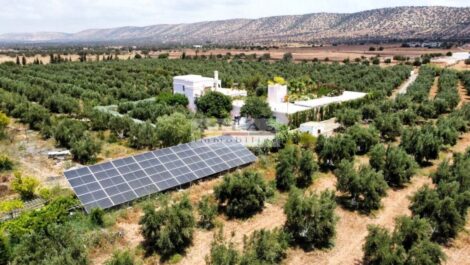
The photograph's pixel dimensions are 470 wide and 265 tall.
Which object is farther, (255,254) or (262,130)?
(262,130)

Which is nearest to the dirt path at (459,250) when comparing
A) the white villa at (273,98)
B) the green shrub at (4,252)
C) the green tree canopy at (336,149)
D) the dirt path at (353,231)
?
the dirt path at (353,231)

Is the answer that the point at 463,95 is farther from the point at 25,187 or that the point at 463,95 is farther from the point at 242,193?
the point at 25,187

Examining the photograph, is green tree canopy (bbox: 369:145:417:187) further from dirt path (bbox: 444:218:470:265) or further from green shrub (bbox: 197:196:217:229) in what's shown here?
green shrub (bbox: 197:196:217:229)

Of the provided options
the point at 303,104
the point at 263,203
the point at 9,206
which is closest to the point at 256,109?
the point at 303,104

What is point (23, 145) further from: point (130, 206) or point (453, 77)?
point (453, 77)

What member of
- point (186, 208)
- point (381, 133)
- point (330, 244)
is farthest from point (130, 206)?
point (381, 133)

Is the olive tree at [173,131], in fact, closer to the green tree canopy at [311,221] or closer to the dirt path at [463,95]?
the green tree canopy at [311,221]

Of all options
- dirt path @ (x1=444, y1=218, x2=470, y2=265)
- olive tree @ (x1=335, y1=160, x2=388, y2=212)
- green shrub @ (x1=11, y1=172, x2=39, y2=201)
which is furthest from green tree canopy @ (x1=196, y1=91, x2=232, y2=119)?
dirt path @ (x1=444, y1=218, x2=470, y2=265)
